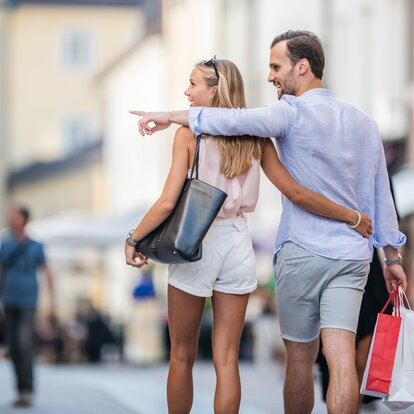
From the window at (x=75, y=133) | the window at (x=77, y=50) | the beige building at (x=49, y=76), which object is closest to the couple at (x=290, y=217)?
the beige building at (x=49, y=76)

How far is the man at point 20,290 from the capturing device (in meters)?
14.0

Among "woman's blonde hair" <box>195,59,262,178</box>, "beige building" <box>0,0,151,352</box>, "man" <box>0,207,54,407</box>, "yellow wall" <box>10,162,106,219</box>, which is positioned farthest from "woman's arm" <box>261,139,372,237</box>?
"beige building" <box>0,0,151,352</box>

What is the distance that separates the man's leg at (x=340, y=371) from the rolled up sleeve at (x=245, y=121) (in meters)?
0.94

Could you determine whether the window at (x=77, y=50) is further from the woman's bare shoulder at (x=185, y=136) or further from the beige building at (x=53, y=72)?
the woman's bare shoulder at (x=185, y=136)

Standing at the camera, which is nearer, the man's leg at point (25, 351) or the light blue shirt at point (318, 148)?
the light blue shirt at point (318, 148)

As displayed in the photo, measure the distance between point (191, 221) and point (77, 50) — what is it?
66420 millimetres

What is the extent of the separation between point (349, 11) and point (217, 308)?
23391 millimetres

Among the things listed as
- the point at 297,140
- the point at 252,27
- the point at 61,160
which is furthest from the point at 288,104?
the point at 61,160

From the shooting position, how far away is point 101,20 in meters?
72.7

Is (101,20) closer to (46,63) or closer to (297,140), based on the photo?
(46,63)

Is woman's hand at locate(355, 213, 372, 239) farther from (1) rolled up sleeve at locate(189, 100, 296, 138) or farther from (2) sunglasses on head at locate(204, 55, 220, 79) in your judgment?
(2) sunglasses on head at locate(204, 55, 220, 79)

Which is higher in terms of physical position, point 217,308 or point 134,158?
point 217,308

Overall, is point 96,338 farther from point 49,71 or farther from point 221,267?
point 49,71

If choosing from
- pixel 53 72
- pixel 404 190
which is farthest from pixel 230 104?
pixel 53 72
